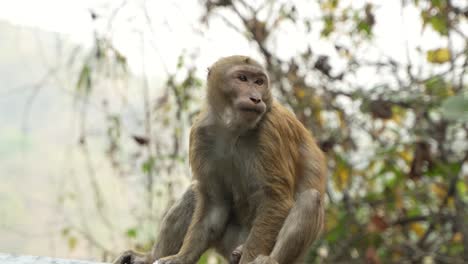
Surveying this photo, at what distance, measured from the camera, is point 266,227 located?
456 centimetres

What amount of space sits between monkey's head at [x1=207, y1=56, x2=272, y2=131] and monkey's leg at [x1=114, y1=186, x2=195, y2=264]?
0.76 metres

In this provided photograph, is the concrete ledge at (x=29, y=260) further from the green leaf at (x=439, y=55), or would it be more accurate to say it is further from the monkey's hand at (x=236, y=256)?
the green leaf at (x=439, y=55)

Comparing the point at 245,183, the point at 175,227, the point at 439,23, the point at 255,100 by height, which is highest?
the point at 439,23

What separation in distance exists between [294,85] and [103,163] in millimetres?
2586

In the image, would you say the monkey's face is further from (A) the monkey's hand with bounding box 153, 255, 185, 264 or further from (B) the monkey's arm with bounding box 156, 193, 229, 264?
(A) the monkey's hand with bounding box 153, 255, 185, 264

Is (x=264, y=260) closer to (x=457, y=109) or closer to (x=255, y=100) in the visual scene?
(x=255, y=100)

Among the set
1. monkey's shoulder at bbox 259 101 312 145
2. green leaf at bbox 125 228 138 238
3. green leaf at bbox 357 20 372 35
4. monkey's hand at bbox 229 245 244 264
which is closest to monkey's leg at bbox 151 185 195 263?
monkey's hand at bbox 229 245 244 264

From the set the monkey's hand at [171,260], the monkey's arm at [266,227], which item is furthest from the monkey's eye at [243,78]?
the monkey's hand at [171,260]

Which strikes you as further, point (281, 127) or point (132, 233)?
point (132, 233)

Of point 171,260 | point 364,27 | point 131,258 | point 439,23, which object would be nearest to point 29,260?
point 171,260

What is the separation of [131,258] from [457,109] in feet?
8.96

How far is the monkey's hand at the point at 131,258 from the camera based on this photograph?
5.10 m

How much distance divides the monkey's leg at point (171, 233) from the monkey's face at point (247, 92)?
892mm

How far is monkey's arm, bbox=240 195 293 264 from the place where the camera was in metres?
4.54
